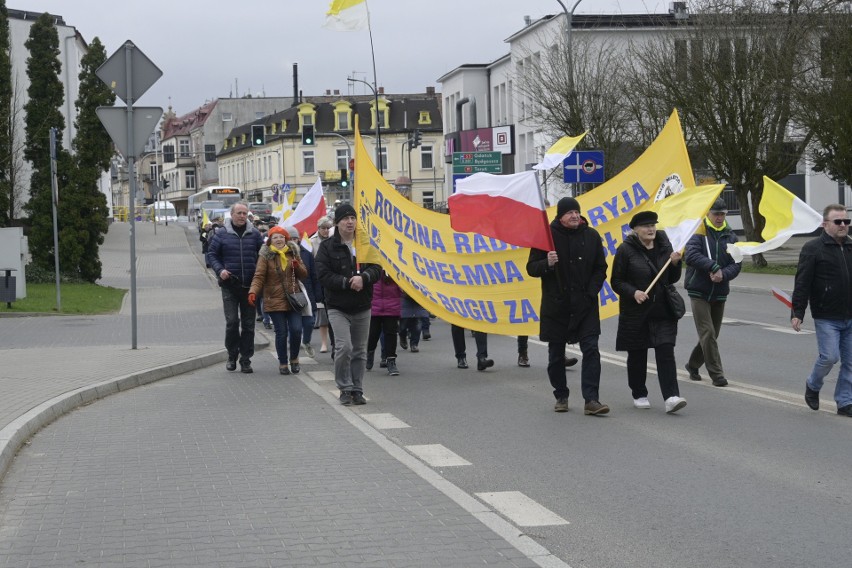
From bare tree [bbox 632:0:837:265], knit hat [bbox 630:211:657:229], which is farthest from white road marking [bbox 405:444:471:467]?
bare tree [bbox 632:0:837:265]

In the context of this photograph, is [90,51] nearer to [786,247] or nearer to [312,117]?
[786,247]

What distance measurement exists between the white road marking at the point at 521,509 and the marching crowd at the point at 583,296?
10.5 ft

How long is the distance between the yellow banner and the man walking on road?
6.84 feet

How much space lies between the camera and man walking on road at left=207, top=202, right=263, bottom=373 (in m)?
14.5

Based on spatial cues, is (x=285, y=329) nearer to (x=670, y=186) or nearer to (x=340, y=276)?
(x=340, y=276)

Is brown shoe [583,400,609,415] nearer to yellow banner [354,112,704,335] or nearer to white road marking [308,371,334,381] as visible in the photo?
yellow banner [354,112,704,335]

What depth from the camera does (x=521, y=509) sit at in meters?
6.84

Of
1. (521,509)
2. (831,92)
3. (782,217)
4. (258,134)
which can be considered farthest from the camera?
(258,134)

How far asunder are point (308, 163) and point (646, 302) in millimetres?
101088

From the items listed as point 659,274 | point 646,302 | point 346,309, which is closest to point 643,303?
point 646,302

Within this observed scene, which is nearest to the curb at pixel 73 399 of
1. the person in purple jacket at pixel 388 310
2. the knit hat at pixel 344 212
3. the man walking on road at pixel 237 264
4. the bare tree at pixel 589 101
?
the man walking on road at pixel 237 264

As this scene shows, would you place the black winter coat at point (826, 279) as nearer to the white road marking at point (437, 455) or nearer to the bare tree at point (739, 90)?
the white road marking at point (437, 455)

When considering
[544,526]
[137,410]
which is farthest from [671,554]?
[137,410]

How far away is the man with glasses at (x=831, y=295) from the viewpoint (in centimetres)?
994
